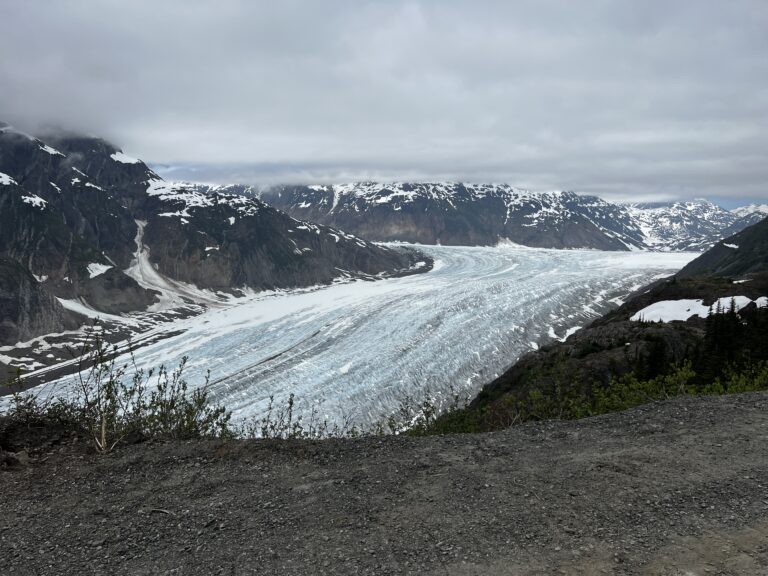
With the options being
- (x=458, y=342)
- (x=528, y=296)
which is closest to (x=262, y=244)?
(x=528, y=296)

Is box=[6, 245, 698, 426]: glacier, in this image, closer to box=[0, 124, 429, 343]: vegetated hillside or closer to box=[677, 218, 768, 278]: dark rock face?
box=[677, 218, 768, 278]: dark rock face

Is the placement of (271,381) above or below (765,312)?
below

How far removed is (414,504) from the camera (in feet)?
22.9

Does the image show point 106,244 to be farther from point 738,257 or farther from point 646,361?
point 738,257

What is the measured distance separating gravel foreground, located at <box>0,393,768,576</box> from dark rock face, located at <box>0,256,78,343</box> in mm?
117321

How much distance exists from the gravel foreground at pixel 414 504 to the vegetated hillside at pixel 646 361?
13.3 feet

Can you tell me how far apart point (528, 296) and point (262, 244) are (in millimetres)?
125805

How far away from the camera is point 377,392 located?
55.3 meters

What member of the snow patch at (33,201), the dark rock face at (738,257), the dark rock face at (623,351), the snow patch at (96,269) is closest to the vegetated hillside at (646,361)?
the dark rock face at (623,351)

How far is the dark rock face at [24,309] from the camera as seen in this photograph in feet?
339

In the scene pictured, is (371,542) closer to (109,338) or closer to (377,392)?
(377,392)

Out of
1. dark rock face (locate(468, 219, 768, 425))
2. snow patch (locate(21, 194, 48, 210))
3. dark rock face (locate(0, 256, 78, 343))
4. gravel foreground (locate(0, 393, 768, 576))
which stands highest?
snow patch (locate(21, 194, 48, 210))

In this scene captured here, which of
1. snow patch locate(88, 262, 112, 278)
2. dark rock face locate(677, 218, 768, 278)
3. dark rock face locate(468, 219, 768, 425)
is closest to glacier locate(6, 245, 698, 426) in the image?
dark rock face locate(468, 219, 768, 425)

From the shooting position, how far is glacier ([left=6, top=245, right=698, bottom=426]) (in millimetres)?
56531
